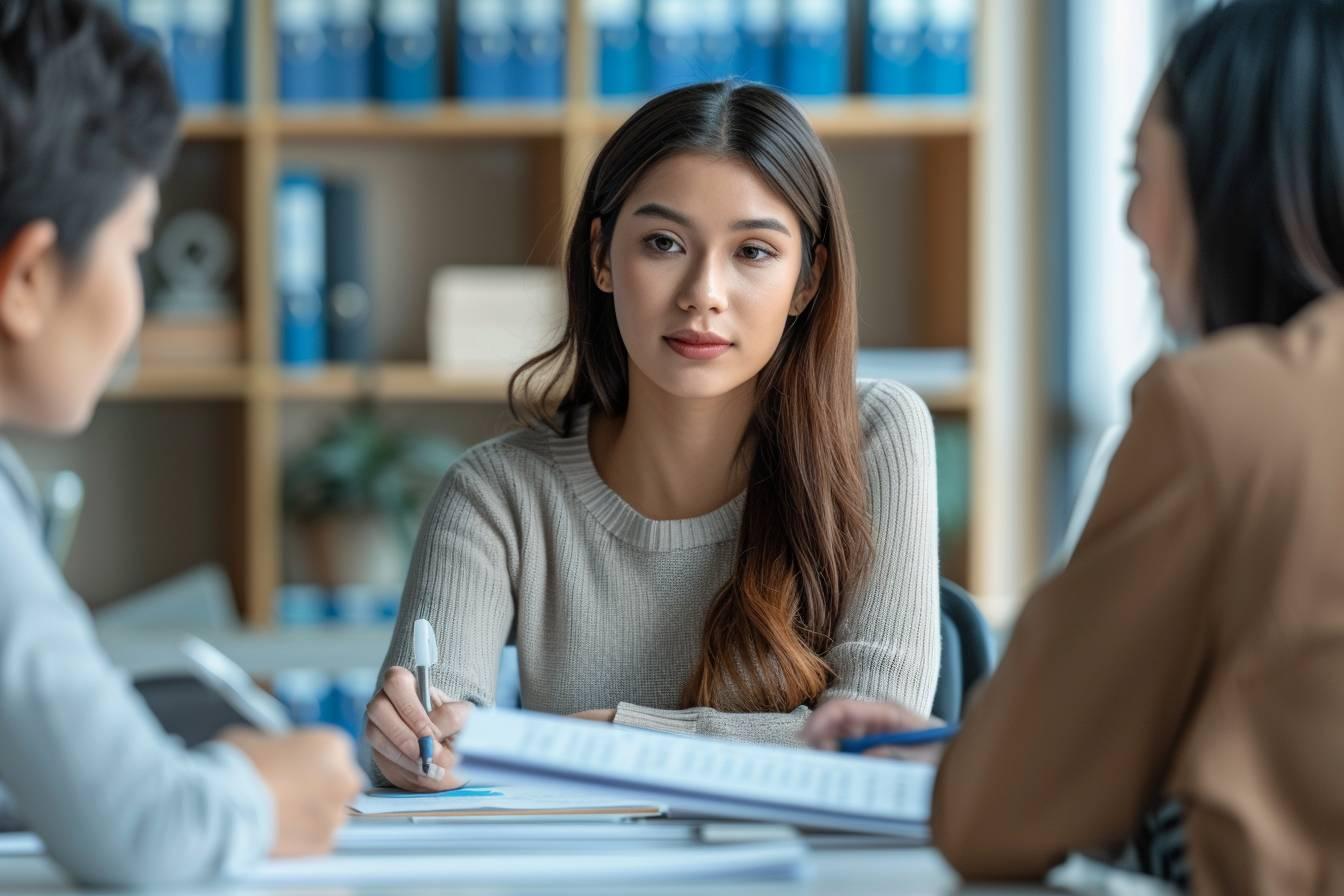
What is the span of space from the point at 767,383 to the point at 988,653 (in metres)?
0.38

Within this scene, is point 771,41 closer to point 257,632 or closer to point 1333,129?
point 257,632

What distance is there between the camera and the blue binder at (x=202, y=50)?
11.5 ft

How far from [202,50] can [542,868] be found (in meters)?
2.98

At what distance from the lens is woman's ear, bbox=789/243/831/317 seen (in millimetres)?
1771

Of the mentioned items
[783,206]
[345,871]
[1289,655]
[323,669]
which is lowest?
[323,669]

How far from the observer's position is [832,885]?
91cm

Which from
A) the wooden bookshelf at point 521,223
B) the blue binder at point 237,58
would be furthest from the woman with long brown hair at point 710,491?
the blue binder at point 237,58

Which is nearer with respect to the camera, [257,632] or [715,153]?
[715,153]

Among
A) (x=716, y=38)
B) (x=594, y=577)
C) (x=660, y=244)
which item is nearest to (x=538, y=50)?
(x=716, y=38)

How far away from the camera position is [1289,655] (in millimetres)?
841

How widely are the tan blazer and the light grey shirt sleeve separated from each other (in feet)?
1.38

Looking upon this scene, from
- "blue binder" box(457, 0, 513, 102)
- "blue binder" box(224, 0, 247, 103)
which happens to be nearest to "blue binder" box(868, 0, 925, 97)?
"blue binder" box(457, 0, 513, 102)

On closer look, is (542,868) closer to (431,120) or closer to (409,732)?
(409,732)

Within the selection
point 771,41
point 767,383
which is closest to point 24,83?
point 767,383
